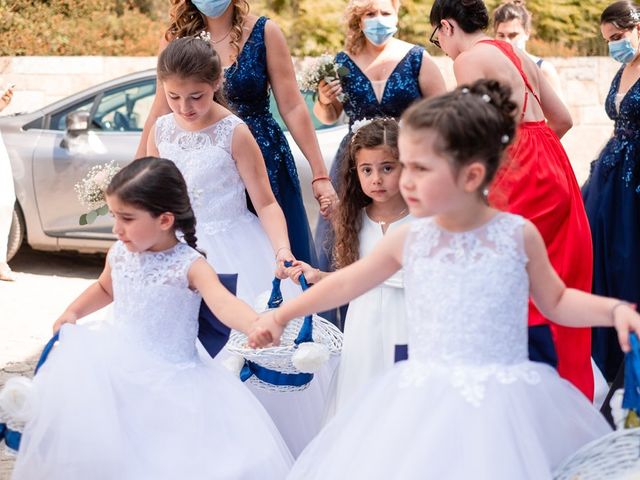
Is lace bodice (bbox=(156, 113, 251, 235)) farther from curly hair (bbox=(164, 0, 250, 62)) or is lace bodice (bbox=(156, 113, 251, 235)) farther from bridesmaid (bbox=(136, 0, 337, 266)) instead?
curly hair (bbox=(164, 0, 250, 62))

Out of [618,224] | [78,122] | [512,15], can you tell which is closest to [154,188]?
[618,224]

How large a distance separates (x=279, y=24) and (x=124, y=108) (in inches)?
246

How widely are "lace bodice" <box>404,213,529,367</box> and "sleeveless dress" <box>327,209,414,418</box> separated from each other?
2.53 feet

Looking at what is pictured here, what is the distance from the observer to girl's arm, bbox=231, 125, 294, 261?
4.20 metres

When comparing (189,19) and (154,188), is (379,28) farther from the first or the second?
(154,188)

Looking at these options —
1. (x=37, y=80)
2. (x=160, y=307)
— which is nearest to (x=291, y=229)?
(x=160, y=307)

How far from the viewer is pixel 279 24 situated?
47.9 ft

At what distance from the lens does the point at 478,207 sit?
9.86 ft

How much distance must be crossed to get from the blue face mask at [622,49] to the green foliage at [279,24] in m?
8.49

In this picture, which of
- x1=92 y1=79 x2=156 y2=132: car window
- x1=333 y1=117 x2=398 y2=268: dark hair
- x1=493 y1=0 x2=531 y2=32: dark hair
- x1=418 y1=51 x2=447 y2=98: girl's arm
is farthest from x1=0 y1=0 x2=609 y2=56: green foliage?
x1=333 y1=117 x2=398 y2=268: dark hair

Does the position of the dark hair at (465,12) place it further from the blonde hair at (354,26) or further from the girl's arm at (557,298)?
the girl's arm at (557,298)

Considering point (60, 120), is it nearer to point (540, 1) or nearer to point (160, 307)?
point (160, 307)

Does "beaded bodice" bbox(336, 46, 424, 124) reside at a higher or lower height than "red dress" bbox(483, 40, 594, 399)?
higher

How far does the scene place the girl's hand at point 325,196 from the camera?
4.59m
